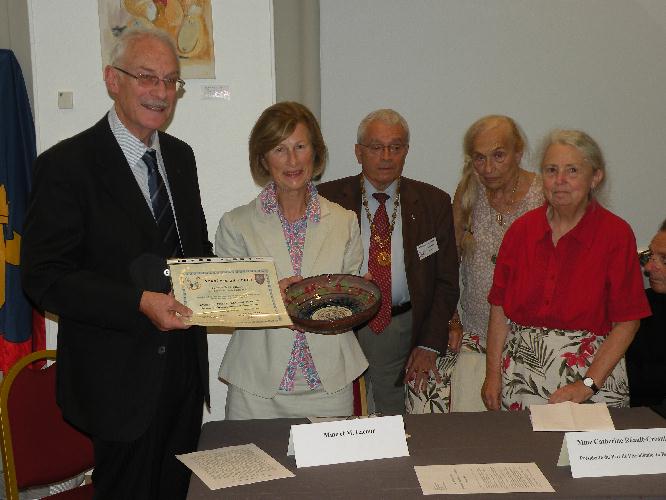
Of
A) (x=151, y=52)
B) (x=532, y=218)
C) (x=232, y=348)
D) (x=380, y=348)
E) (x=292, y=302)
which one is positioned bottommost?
(x=380, y=348)

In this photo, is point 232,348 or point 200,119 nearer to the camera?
point 232,348

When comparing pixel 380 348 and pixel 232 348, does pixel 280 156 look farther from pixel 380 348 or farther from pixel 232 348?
pixel 380 348

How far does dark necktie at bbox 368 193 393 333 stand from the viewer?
3473mm

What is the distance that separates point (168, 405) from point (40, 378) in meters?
0.63

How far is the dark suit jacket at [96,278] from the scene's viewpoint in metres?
2.29

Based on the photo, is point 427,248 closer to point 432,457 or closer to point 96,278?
point 432,457

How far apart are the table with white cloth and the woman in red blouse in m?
0.27

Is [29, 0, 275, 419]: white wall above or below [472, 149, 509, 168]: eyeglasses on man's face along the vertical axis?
above

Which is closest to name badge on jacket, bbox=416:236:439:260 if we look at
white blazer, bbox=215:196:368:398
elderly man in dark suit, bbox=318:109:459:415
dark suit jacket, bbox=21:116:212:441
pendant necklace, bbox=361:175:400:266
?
elderly man in dark suit, bbox=318:109:459:415

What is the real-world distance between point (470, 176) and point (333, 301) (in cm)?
144

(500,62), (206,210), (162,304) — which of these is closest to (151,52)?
(162,304)

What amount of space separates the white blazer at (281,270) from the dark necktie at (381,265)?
1.85 ft

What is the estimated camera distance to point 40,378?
2.83m

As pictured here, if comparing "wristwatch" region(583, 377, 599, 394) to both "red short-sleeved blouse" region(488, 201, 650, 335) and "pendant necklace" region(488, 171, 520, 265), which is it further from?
"pendant necklace" region(488, 171, 520, 265)
